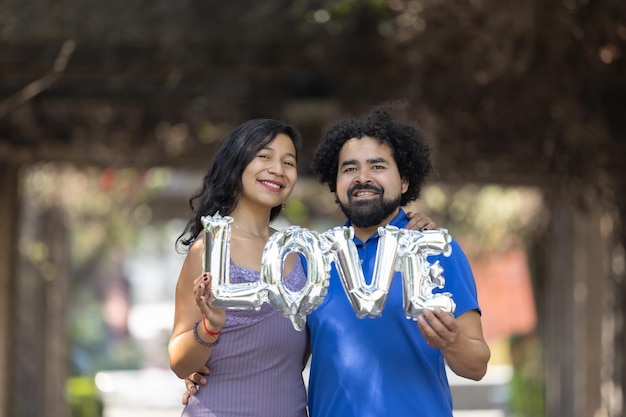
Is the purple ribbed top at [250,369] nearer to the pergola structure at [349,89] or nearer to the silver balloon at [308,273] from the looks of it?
the silver balloon at [308,273]

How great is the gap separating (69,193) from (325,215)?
6.34m

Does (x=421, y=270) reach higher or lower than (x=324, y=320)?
higher

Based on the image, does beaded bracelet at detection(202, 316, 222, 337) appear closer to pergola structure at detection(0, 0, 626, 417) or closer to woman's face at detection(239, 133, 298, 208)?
woman's face at detection(239, 133, 298, 208)

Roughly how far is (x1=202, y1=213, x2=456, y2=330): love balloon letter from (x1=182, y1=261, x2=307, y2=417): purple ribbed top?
262 mm

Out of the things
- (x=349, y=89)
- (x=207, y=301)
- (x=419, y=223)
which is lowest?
(x=207, y=301)

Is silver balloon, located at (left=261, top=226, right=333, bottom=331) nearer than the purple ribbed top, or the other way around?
silver balloon, located at (left=261, top=226, right=333, bottom=331)

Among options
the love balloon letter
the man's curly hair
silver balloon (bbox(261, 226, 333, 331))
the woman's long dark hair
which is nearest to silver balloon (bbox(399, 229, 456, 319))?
the love balloon letter

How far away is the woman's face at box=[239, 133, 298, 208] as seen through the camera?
3.55m

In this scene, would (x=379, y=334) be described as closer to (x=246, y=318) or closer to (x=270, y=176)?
(x=246, y=318)

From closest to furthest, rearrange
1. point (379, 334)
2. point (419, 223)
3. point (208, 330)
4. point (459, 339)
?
point (459, 339) → point (208, 330) → point (379, 334) → point (419, 223)

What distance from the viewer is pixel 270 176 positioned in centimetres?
355

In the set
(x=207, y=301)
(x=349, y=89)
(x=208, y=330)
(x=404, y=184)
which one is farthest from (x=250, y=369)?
(x=349, y=89)

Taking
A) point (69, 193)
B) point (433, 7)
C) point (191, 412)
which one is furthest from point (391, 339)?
point (69, 193)

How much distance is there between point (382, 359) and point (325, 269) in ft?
1.19
